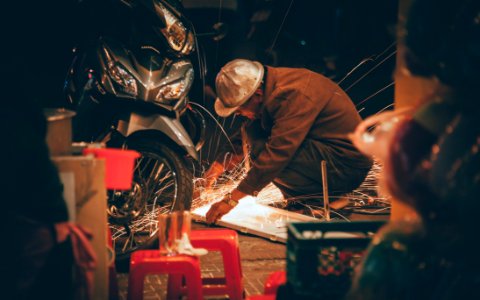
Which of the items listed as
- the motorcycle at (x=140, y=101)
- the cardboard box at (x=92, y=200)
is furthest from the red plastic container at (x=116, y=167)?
the motorcycle at (x=140, y=101)

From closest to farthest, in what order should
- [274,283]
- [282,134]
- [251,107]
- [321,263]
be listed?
1. [321,263]
2. [274,283]
3. [282,134]
4. [251,107]

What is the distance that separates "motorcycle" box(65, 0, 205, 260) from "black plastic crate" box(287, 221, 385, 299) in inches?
75.8

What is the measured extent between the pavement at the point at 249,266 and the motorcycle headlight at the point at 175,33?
1800mm

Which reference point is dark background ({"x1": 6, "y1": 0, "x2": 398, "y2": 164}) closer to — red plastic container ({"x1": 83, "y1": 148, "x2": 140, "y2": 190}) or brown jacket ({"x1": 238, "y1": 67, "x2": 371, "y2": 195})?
brown jacket ({"x1": 238, "y1": 67, "x2": 371, "y2": 195})

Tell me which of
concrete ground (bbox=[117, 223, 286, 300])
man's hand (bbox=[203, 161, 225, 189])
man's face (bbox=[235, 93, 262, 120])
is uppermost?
man's face (bbox=[235, 93, 262, 120])

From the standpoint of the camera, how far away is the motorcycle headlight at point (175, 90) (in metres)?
4.50

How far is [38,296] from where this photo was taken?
96.5 inches

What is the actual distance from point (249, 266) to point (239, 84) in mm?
1643

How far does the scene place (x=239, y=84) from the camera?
4949 mm

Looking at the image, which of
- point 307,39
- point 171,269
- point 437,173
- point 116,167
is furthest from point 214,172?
point 307,39

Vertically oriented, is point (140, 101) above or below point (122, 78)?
below

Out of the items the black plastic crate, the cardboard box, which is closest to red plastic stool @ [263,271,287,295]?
the black plastic crate

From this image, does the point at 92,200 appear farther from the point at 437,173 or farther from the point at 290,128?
the point at 290,128

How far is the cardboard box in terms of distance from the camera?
2666 millimetres
